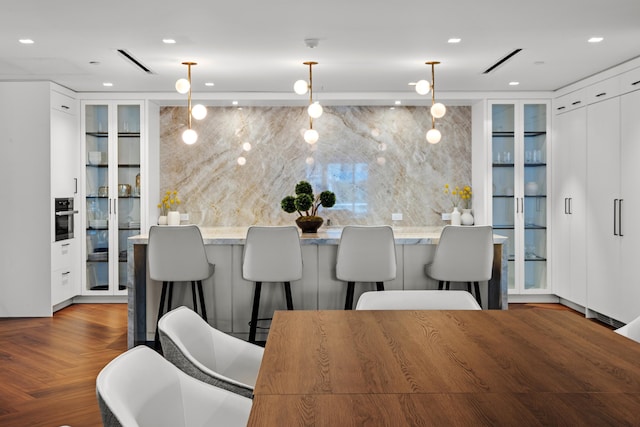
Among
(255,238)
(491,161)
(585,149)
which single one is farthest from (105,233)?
(585,149)

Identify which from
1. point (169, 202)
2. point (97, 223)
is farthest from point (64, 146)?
point (169, 202)

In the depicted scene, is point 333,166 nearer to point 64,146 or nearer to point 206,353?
point 64,146

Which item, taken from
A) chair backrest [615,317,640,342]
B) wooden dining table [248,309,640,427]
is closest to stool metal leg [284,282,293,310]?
wooden dining table [248,309,640,427]

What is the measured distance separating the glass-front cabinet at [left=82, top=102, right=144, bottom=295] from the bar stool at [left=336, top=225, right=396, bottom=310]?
10.6ft

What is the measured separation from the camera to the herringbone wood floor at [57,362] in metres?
3.18

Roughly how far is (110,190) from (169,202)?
0.69m

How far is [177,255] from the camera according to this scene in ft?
13.8

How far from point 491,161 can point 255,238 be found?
342cm

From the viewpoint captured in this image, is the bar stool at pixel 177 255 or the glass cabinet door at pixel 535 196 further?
the glass cabinet door at pixel 535 196

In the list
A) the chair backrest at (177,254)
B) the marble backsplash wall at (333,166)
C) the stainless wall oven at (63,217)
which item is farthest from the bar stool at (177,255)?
the marble backsplash wall at (333,166)

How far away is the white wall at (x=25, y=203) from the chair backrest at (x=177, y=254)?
7.02 ft

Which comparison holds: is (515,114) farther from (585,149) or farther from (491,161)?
(585,149)

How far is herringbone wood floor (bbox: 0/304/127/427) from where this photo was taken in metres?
3.18

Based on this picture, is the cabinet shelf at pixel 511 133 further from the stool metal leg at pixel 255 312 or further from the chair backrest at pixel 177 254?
the chair backrest at pixel 177 254
